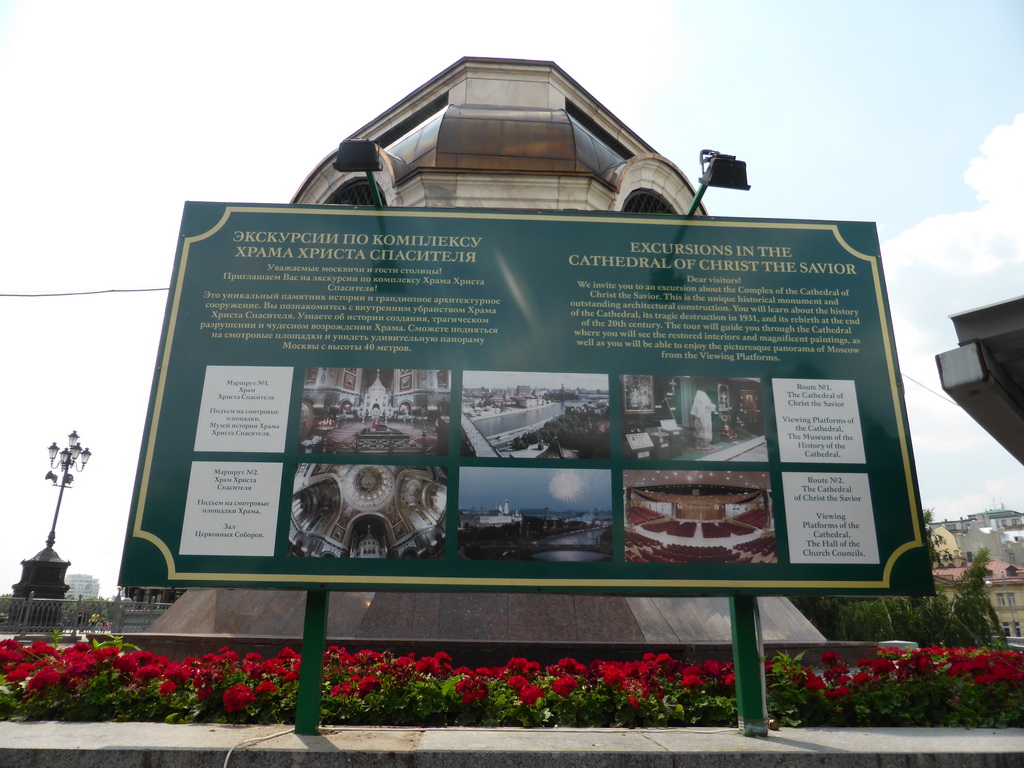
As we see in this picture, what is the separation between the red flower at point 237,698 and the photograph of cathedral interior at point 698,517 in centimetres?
288

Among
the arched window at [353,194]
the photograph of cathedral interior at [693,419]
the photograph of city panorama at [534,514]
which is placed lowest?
the photograph of city panorama at [534,514]

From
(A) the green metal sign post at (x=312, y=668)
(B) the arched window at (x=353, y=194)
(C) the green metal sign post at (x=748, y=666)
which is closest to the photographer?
Answer: (A) the green metal sign post at (x=312, y=668)

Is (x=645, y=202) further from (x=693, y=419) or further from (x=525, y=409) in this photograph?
(x=525, y=409)

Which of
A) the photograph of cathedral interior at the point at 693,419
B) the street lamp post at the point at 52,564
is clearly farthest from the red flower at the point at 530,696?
the street lamp post at the point at 52,564

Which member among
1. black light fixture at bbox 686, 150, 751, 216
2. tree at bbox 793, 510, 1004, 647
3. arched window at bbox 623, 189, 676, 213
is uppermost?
arched window at bbox 623, 189, 676, 213

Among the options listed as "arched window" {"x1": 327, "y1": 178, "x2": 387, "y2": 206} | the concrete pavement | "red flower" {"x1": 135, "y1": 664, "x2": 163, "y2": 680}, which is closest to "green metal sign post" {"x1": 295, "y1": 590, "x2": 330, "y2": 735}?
the concrete pavement

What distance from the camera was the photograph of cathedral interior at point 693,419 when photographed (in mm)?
5105

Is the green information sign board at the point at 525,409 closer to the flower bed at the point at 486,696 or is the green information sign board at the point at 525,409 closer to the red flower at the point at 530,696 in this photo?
the red flower at the point at 530,696

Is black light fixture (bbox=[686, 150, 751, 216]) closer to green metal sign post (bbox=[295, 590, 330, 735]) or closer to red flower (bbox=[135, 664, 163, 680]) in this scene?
green metal sign post (bbox=[295, 590, 330, 735])

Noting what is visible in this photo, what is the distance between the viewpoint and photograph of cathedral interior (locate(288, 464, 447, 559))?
479 cm

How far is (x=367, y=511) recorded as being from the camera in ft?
16.0

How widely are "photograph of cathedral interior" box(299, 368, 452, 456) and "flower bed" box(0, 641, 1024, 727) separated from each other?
178cm

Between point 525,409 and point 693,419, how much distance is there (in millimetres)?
1266

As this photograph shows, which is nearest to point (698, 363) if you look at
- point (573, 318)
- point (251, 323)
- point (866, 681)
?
point (573, 318)
